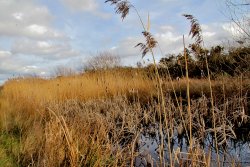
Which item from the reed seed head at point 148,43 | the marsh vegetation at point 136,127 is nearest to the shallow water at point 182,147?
the marsh vegetation at point 136,127

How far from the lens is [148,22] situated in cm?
230

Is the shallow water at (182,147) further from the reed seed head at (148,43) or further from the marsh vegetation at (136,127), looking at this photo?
the reed seed head at (148,43)

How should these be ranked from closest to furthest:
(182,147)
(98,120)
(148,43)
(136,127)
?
1. (148,43)
2. (98,120)
3. (182,147)
4. (136,127)

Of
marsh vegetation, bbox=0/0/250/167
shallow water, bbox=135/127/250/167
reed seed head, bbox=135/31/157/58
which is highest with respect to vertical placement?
reed seed head, bbox=135/31/157/58

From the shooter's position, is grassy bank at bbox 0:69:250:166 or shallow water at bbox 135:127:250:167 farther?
shallow water at bbox 135:127:250:167

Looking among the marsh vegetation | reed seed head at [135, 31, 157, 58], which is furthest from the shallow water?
reed seed head at [135, 31, 157, 58]

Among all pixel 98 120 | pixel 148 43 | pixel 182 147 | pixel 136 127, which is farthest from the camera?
pixel 136 127

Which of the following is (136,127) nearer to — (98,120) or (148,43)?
(98,120)

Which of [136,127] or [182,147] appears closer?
[182,147]

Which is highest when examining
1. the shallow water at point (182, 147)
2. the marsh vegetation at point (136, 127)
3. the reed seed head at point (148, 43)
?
the reed seed head at point (148, 43)

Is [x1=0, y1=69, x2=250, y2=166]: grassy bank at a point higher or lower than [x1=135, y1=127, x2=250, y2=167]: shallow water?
higher

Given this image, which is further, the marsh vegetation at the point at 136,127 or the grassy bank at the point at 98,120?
the grassy bank at the point at 98,120

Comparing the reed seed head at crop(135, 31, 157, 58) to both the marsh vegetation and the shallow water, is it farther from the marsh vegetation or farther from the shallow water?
the shallow water

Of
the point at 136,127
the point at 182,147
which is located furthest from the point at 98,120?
the point at 182,147
